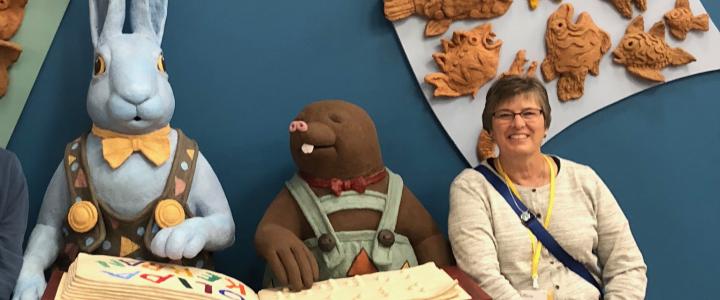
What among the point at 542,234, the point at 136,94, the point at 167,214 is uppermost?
the point at 136,94

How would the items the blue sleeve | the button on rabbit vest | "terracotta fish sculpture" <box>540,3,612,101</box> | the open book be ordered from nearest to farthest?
the open book → the blue sleeve → the button on rabbit vest → "terracotta fish sculpture" <box>540,3,612,101</box>

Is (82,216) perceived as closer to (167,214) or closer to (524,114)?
(167,214)

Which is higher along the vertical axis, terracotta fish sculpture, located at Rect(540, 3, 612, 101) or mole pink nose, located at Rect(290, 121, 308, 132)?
terracotta fish sculpture, located at Rect(540, 3, 612, 101)

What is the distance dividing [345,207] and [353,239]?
2.7 inches

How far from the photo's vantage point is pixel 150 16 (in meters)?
1.61

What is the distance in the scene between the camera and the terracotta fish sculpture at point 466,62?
181cm

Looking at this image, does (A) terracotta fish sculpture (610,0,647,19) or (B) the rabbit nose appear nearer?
(B) the rabbit nose

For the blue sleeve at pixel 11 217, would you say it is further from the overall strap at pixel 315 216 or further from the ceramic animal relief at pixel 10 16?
the overall strap at pixel 315 216

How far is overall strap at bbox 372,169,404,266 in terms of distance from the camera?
1560 millimetres

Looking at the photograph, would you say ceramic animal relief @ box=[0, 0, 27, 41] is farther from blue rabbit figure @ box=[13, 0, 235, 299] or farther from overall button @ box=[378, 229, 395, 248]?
overall button @ box=[378, 229, 395, 248]

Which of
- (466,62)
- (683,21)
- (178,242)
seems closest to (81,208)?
(178,242)

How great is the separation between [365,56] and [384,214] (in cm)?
45

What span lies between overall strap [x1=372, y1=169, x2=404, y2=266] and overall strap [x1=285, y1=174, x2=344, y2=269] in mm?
77

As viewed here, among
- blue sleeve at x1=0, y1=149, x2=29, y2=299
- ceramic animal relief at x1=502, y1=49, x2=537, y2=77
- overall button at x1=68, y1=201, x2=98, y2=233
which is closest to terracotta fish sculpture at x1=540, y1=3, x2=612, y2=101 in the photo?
ceramic animal relief at x1=502, y1=49, x2=537, y2=77
